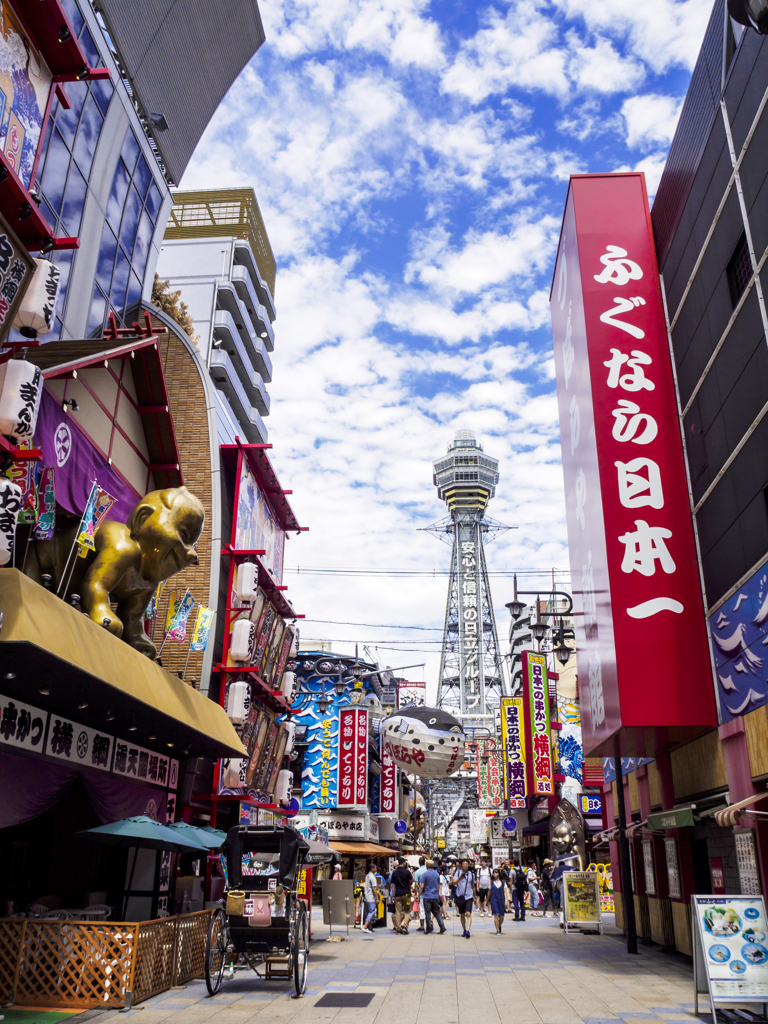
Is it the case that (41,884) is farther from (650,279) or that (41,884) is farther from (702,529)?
(650,279)

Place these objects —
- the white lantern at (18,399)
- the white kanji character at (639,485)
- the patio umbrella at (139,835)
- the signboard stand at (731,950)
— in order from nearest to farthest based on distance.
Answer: the white lantern at (18,399), the signboard stand at (731,950), the patio umbrella at (139,835), the white kanji character at (639,485)

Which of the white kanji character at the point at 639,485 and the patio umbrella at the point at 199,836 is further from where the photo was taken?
the white kanji character at the point at 639,485

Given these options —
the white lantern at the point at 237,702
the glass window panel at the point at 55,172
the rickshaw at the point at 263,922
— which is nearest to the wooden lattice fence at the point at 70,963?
the rickshaw at the point at 263,922

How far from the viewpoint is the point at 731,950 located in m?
9.38

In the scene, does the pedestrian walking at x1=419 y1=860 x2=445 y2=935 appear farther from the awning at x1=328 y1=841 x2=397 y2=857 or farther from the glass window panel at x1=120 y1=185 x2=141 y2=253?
the glass window panel at x1=120 y1=185 x2=141 y2=253

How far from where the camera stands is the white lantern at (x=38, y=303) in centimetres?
896

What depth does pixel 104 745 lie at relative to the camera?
13.1 m

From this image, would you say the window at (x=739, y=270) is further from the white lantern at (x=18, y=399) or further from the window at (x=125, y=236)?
the window at (x=125, y=236)

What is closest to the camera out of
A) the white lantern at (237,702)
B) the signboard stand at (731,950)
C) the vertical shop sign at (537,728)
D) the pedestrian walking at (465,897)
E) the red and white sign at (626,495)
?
the signboard stand at (731,950)

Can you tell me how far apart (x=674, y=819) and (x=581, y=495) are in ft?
22.1

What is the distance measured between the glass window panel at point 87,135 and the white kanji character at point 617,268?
12.8 m

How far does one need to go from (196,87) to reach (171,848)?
28.2 meters

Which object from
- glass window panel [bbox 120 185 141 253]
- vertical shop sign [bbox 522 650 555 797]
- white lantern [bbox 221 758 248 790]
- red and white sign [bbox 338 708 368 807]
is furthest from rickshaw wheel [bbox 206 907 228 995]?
red and white sign [bbox 338 708 368 807]

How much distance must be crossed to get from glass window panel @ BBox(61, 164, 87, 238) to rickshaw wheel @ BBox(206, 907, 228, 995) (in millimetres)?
14875
